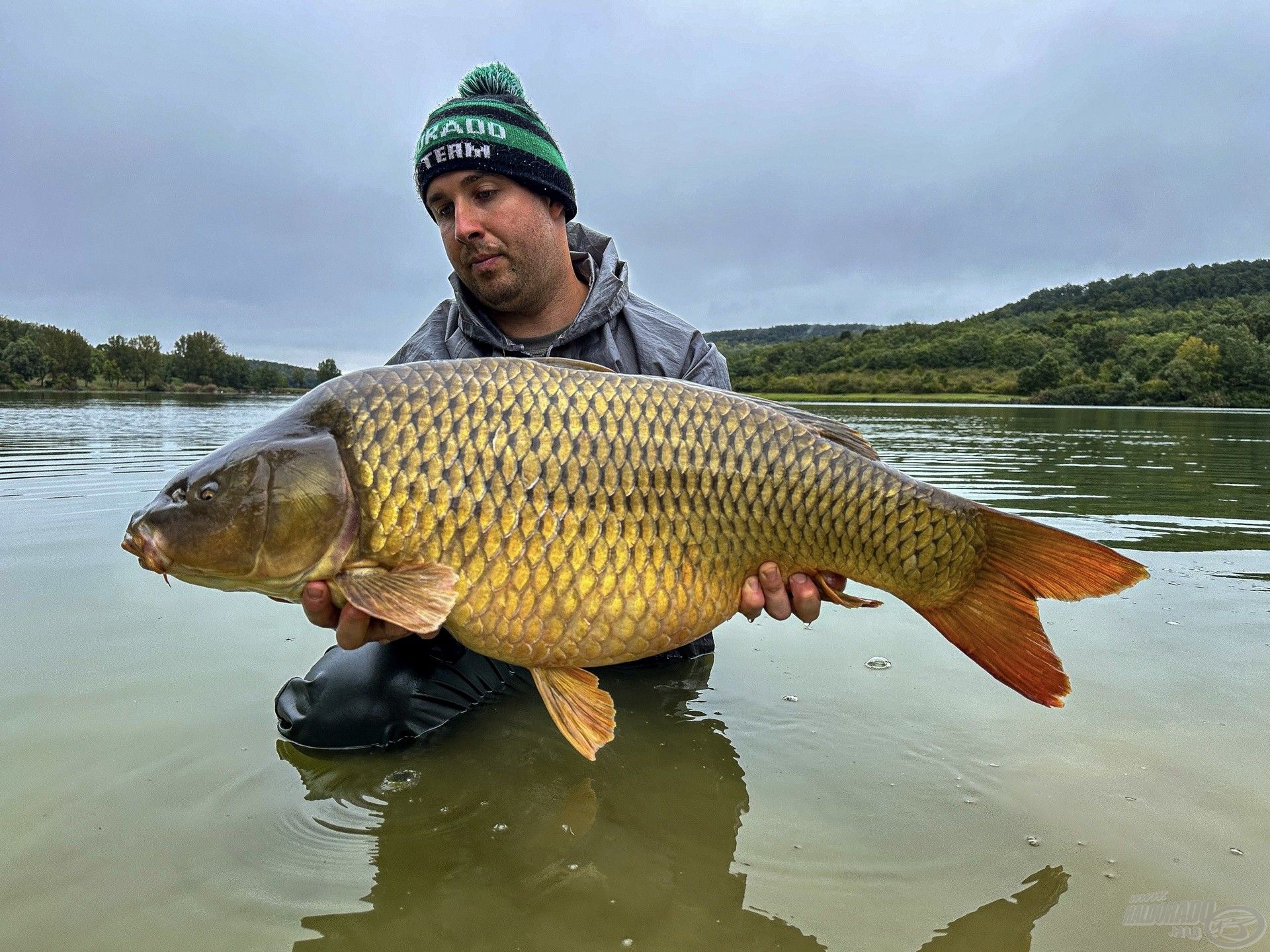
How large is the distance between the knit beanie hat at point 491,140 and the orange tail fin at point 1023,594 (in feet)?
6.48

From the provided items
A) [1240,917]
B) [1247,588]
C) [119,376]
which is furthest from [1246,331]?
[119,376]

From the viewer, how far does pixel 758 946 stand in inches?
56.4

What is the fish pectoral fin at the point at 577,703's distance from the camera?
1.87 m

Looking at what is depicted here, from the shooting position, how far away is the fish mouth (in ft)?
5.90

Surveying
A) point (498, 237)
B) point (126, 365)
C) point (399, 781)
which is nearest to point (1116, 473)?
point (498, 237)

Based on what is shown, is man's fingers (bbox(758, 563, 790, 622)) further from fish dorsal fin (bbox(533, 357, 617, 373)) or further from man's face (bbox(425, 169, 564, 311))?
man's face (bbox(425, 169, 564, 311))

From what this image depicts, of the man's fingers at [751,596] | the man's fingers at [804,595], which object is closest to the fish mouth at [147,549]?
the man's fingers at [751,596]

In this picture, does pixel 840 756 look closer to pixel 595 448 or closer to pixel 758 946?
pixel 758 946

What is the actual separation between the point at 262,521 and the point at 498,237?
1.39m

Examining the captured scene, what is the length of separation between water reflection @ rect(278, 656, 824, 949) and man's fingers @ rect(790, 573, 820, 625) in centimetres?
46

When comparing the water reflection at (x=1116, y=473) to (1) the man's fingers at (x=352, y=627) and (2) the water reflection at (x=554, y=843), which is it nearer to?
(2) the water reflection at (x=554, y=843)

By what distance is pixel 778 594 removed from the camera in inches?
78.8

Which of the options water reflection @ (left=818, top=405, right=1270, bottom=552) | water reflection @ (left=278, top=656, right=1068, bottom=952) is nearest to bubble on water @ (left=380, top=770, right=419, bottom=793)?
water reflection @ (left=278, top=656, right=1068, bottom=952)

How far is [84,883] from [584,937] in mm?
1008
